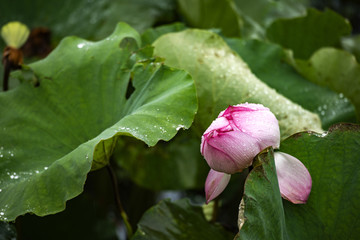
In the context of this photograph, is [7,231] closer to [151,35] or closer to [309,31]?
[151,35]

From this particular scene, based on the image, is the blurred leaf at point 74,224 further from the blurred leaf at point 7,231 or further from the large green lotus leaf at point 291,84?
the large green lotus leaf at point 291,84

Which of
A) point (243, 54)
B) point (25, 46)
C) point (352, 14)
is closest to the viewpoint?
point (243, 54)

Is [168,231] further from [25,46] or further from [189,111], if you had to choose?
[25,46]

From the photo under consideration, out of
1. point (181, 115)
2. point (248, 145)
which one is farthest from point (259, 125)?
point (181, 115)

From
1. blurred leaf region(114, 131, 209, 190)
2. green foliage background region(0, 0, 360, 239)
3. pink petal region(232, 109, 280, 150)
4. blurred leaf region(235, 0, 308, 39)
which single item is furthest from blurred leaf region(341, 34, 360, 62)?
pink petal region(232, 109, 280, 150)

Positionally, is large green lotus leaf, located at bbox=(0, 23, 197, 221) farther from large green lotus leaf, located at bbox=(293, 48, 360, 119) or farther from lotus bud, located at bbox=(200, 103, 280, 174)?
large green lotus leaf, located at bbox=(293, 48, 360, 119)

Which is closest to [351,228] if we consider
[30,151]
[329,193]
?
[329,193]

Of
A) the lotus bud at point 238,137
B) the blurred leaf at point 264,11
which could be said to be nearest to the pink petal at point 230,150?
the lotus bud at point 238,137
